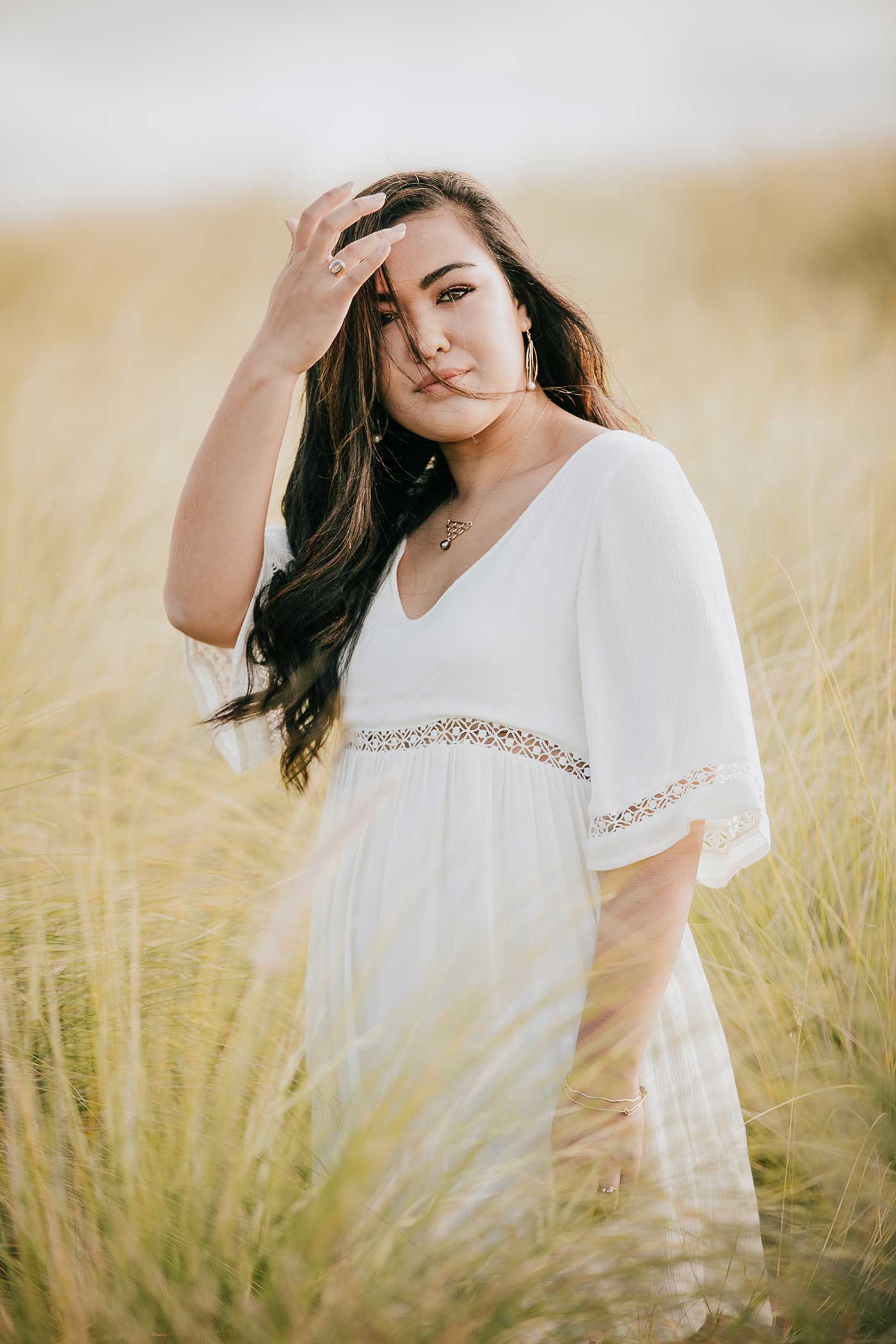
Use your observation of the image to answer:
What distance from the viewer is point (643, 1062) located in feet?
3.63

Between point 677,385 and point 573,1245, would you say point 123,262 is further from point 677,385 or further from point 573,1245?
point 573,1245

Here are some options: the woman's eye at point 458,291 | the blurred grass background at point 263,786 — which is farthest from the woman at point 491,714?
the blurred grass background at point 263,786

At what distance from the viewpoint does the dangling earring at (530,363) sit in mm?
1349

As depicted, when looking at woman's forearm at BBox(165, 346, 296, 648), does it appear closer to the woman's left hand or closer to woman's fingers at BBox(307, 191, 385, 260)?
woman's fingers at BBox(307, 191, 385, 260)

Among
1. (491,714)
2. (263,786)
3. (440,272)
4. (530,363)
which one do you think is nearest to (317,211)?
(440,272)

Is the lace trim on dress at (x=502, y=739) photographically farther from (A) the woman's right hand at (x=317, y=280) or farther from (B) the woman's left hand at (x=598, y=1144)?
(A) the woman's right hand at (x=317, y=280)

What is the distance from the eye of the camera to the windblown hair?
131 centimetres

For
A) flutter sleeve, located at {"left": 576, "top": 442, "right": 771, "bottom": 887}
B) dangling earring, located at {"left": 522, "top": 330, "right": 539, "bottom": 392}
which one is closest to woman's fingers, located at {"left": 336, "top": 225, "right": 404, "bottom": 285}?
dangling earring, located at {"left": 522, "top": 330, "right": 539, "bottom": 392}

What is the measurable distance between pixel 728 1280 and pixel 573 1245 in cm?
18

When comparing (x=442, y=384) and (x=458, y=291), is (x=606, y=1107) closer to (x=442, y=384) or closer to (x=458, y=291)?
(x=442, y=384)

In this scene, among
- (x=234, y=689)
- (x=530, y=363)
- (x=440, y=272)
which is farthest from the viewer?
(x=234, y=689)

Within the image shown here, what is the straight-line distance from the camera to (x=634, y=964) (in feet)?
3.36

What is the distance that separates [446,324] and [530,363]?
15cm

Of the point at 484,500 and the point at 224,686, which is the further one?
the point at 224,686
